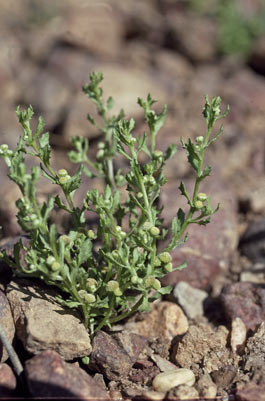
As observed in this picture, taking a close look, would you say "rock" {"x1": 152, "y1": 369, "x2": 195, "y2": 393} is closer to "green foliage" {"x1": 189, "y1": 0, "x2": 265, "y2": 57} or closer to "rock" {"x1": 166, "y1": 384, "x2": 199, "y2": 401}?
"rock" {"x1": 166, "y1": 384, "x2": 199, "y2": 401}

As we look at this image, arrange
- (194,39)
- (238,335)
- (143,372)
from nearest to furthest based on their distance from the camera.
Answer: (143,372), (238,335), (194,39)

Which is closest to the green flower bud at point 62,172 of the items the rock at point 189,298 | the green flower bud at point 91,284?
the green flower bud at point 91,284

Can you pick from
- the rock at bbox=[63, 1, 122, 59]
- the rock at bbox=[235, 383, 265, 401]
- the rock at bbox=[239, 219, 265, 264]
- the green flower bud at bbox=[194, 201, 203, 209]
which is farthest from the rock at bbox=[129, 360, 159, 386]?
the rock at bbox=[63, 1, 122, 59]

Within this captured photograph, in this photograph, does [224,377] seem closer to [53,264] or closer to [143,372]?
[143,372]

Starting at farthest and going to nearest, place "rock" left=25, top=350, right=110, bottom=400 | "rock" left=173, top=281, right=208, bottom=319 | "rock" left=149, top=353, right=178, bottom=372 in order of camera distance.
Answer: "rock" left=173, top=281, right=208, bottom=319 < "rock" left=149, top=353, right=178, bottom=372 < "rock" left=25, top=350, right=110, bottom=400

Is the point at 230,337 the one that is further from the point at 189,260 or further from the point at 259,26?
the point at 259,26

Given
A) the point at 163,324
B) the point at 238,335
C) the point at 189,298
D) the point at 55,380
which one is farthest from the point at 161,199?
the point at 55,380

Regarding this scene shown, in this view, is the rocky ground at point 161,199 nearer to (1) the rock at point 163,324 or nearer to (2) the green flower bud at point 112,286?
(1) the rock at point 163,324

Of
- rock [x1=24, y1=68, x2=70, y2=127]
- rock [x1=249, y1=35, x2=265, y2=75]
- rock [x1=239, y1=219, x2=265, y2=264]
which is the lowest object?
rock [x1=239, y1=219, x2=265, y2=264]
